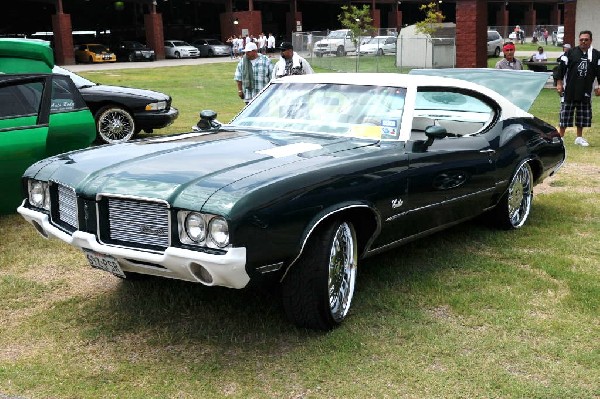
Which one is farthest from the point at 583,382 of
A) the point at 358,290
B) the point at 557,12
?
the point at 557,12

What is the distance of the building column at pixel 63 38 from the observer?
135 feet

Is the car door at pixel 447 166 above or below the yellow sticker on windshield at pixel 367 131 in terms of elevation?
below

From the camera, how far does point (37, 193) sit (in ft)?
15.6

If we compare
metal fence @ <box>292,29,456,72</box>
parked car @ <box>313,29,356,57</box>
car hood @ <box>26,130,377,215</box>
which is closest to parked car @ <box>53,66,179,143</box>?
car hood @ <box>26,130,377,215</box>

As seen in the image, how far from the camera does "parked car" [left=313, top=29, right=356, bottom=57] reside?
36094mm

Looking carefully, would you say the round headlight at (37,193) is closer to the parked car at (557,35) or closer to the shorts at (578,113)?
the shorts at (578,113)

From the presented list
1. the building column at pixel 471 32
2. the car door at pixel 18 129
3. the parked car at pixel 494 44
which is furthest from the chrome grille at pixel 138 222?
the parked car at pixel 494 44

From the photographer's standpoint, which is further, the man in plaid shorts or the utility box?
the utility box

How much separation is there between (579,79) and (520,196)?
16.7 feet

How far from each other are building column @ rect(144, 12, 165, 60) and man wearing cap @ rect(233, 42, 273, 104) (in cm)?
3617

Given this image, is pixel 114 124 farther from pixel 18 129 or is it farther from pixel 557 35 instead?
pixel 557 35

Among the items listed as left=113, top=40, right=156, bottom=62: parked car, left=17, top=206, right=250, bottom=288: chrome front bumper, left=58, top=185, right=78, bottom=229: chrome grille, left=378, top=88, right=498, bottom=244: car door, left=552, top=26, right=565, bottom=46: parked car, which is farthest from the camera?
left=552, top=26, right=565, bottom=46: parked car

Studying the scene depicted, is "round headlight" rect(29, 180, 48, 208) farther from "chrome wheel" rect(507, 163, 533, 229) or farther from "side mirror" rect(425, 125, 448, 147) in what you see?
"chrome wheel" rect(507, 163, 533, 229)

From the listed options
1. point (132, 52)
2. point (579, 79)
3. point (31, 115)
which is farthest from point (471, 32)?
point (132, 52)
